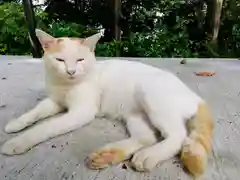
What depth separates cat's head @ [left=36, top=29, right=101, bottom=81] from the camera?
1.03 m

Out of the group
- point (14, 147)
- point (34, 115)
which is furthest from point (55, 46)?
point (14, 147)

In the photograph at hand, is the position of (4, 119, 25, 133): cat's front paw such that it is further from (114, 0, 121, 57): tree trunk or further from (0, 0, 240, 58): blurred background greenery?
(114, 0, 121, 57): tree trunk

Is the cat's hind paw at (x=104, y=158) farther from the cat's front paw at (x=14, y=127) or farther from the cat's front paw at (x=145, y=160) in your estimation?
the cat's front paw at (x=14, y=127)

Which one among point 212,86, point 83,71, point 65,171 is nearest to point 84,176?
point 65,171

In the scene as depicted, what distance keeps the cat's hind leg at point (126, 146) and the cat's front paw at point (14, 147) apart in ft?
0.60

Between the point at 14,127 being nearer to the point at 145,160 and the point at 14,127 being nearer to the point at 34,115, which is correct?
the point at 34,115

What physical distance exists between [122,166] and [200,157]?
186 millimetres

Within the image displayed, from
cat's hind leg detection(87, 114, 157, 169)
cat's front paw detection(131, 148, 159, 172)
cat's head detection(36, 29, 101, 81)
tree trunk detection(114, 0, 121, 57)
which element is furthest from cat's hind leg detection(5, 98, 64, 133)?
tree trunk detection(114, 0, 121, 57)

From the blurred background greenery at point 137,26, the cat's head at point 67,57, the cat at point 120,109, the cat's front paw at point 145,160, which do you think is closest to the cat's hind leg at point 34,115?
the cat at point 120,109

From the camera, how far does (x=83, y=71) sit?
1063 mm

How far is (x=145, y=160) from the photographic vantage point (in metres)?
0.82

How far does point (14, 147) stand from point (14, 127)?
0.14 metres

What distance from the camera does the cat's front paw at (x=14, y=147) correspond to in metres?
0.89

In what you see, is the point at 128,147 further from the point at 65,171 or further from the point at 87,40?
the point at 87,40
